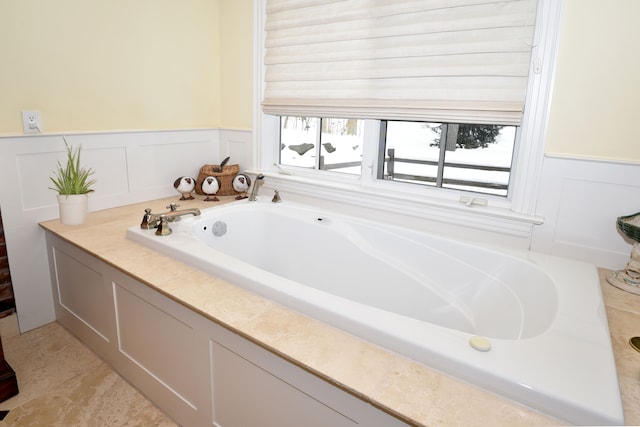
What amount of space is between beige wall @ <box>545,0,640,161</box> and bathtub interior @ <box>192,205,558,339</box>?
60 cm

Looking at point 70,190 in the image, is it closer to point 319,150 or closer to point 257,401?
point 319,150

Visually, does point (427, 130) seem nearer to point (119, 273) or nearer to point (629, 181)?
point (629, 181)

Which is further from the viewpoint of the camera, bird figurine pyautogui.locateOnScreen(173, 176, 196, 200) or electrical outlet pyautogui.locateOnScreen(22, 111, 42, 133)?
bird figurine pyautogui.locateOnScreen(173, 176, 196, 200)

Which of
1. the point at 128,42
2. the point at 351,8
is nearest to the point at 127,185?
the point at 128,42

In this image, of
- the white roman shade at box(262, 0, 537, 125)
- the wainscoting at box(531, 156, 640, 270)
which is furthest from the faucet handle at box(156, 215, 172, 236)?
the wainscoting at box(531, 156, 640, 270)

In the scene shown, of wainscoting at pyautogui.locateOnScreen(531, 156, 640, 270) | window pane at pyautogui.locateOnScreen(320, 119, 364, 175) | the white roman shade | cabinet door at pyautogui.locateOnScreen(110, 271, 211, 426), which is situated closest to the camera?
cabinet door at pyautogui.locateOnScreen(110, 271, 211, 426)

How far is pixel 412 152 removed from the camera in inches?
93.6

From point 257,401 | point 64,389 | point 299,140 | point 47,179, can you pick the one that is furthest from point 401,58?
point 64,389

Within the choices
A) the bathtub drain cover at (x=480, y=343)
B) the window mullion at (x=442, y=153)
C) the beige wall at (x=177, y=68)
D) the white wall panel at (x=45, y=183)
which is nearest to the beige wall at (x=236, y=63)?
the beige wall at (x=177, y=68)

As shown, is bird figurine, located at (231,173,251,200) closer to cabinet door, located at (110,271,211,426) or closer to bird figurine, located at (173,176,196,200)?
bird figurine, located at (173,176,196,200)

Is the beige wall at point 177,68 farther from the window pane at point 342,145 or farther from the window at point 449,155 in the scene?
the window pane at point 342,145

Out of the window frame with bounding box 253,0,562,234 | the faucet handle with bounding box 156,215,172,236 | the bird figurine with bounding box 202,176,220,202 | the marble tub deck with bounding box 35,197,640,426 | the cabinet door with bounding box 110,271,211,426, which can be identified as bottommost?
the cabinet door with bounding box 110,271,211,426

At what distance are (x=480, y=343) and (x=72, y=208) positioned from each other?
2.10 m

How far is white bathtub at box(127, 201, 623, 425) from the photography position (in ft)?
3.38
